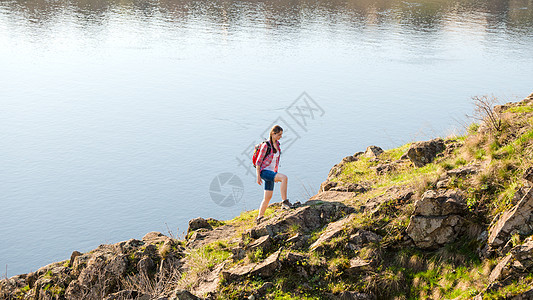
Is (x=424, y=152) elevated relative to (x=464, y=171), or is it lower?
lower

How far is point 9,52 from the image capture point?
5069cm

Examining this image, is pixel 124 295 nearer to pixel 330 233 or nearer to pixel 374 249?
pixel 330 233

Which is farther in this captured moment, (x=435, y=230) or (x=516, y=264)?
(x=435, y=230)

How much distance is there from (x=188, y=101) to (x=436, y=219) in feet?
99.4

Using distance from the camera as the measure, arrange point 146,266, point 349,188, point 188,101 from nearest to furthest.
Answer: point 146,266, point 349,188, point 188,101

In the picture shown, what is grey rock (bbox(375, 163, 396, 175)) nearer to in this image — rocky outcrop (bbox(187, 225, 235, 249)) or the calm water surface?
the calm water surface

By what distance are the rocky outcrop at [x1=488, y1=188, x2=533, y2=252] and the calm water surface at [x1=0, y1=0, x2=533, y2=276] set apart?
924 centimetres

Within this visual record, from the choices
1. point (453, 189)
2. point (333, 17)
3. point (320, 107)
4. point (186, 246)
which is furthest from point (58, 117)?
point (333, 17)

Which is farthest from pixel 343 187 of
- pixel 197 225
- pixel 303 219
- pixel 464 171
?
pixel 197 225

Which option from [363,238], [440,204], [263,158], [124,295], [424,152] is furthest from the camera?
[424,152]

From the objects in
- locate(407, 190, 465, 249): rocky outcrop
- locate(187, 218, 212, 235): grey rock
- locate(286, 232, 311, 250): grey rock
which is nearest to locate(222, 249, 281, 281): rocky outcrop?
locate(286, 232, 311, 250): grey rock

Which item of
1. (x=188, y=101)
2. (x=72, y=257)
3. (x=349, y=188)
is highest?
(x=349, y=188)

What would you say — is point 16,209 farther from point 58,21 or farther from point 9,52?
point 58,21
